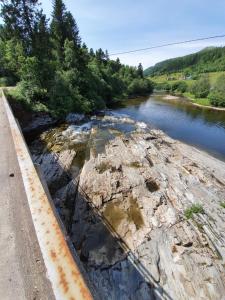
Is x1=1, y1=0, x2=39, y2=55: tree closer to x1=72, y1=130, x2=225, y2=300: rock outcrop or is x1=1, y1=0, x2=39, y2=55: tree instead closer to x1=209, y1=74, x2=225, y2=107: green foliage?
x1=72, y1=130, x2=225, y2=300: rock outcrop

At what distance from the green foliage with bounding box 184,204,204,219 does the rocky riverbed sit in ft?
0.17

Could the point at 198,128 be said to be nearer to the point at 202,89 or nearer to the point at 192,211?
the point at 192,211

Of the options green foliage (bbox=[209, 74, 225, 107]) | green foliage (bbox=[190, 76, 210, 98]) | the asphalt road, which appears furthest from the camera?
green foliage (bbox=[190, 76, 210, 98])

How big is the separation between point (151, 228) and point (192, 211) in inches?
89.3

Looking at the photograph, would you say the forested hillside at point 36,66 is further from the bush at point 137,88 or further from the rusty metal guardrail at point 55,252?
the bush at point 137,88

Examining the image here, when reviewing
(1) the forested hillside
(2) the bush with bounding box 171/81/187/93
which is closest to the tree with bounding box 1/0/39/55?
(1) the forested hillside

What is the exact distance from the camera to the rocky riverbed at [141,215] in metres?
7.05

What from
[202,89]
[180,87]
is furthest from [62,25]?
[180,87]

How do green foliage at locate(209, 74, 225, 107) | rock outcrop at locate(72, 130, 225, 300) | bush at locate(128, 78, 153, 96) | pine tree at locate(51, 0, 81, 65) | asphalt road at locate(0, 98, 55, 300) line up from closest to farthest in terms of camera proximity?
asphalt road at locate(0, 98, 55, 300) → rock outcrop at locate(72, 130, 225, 300) → pine tree at locate(51, 0, 81, 65) → green foliage at locate(209, 74, 225, 107) → bush at locate(128, 78, 153, 96)

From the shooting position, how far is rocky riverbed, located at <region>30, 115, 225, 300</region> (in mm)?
7055

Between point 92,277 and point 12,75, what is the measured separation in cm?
3066

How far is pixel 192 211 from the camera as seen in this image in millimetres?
9734

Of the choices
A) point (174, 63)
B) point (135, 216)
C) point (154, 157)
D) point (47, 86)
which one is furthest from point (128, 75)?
point (174, 63)

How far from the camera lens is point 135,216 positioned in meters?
9.80
